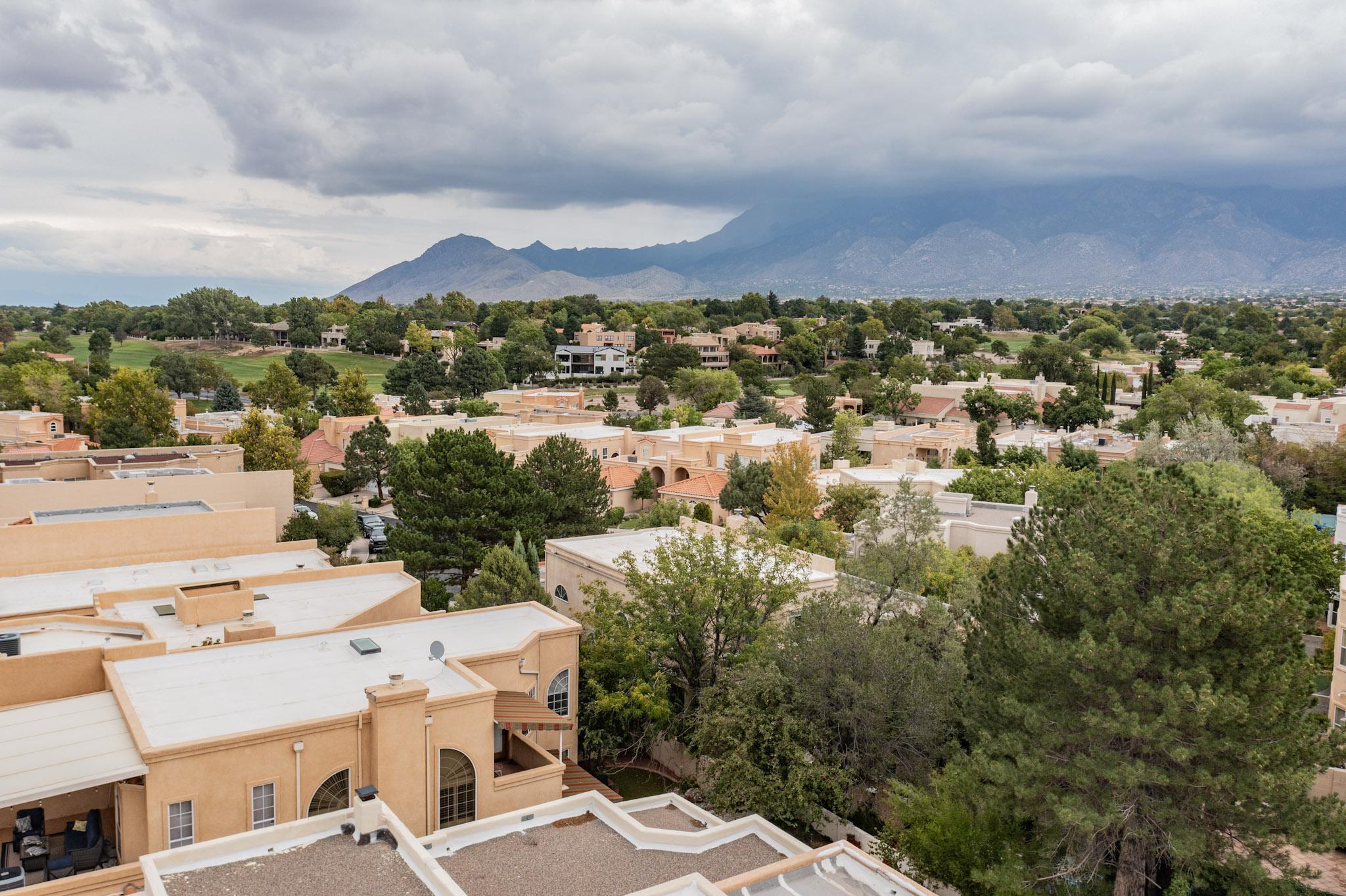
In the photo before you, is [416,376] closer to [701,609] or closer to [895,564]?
[895,564]

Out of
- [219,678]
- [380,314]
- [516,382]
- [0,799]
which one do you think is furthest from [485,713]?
[380,314]

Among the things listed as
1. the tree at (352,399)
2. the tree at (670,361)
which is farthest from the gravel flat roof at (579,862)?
the tree at (670,361)

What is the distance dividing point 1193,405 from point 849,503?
40598 mm

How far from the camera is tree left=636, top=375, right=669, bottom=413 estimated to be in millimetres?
97812

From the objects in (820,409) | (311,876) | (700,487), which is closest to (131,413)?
(700,487)

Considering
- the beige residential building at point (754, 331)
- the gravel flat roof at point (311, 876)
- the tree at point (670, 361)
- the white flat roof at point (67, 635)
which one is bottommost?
the gravel flat roof at point (311, 876)

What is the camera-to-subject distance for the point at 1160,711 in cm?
1416

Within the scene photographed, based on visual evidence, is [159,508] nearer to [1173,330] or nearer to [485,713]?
[485,713]

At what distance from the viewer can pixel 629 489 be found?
180 ft

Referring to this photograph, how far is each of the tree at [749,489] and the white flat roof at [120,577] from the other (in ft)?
75.2

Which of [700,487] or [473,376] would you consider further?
[473,376]

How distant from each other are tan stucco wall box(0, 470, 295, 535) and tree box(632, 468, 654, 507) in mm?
21996

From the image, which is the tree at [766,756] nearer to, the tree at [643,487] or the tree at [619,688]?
the tree at [619,688]

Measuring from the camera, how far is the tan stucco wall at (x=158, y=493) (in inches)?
1208
